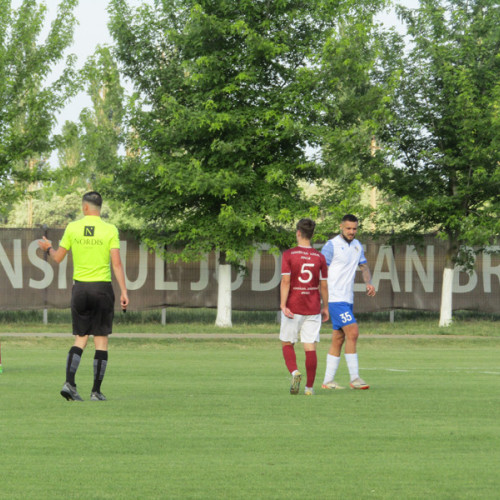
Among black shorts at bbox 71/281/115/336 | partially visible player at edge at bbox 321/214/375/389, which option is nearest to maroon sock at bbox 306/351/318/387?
partially visible player at edge at bbox 321/214/375/389

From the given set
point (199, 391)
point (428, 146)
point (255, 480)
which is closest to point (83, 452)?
point (255, 480)

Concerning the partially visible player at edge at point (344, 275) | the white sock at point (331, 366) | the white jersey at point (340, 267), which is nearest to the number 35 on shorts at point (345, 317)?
the partially visible player at edge at point (344, 275)

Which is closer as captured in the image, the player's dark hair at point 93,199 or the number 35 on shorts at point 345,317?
the player's dark hair at point 93,199

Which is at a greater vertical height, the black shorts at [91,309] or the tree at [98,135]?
the tree at [98,135]

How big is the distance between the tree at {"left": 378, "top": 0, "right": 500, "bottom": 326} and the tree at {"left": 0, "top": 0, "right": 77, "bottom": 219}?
9439 millimetres

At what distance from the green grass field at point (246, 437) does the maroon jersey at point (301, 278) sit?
104 cm

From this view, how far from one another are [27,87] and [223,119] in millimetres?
5820

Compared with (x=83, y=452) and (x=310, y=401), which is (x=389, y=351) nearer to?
(x=310, y=401)

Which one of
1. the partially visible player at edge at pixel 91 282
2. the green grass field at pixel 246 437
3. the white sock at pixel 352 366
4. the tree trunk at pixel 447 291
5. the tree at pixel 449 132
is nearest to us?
the green grass field at pixel 246 437

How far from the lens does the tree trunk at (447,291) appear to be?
30.3 metres

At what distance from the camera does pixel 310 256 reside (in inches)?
466

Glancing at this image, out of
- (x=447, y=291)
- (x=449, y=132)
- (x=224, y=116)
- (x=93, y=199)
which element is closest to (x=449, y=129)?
(x=449, y=132)

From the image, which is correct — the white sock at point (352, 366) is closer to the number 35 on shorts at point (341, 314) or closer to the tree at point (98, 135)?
the number 35 on shorts at point (341, 314)

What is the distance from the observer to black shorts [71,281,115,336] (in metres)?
10.9
